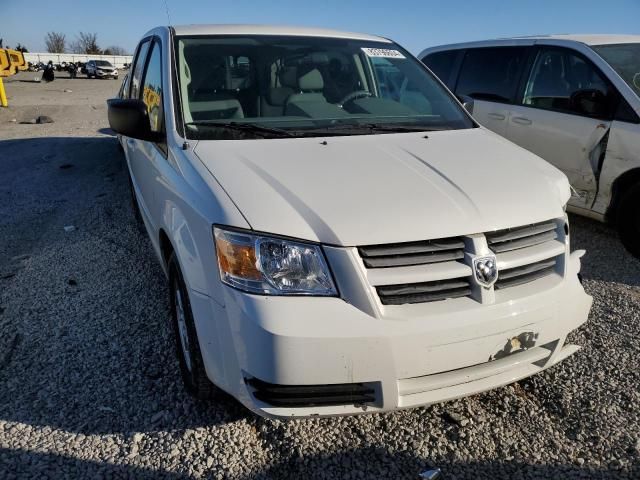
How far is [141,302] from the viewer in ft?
11.3

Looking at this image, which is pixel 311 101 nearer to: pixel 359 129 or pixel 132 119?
pixel 359 129

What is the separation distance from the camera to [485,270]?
6.51ft

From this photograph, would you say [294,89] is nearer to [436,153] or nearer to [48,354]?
[436,153]

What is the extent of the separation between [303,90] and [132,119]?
1062 mm

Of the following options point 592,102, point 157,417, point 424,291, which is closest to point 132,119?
point 157,417

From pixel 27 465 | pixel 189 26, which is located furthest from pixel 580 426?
pixel 189 26

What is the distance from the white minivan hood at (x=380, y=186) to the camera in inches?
76.0

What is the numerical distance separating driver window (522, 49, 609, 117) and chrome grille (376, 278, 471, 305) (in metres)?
3.29

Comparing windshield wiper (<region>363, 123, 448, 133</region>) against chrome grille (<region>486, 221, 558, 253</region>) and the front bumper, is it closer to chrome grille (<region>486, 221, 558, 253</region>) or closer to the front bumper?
chrome grille (<region>486, 221, 558, 253</region>)

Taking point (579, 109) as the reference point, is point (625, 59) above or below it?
above

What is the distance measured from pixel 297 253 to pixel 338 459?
914 mm

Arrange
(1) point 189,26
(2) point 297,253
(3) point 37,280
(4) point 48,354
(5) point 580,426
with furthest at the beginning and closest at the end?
(3) point 37,280, (1) point 189,26, (4) point 48,354, (5) point 580,426, (2) point 297,253

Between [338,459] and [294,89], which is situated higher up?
[294,89]

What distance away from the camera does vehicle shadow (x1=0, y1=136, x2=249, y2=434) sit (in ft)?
7.91
